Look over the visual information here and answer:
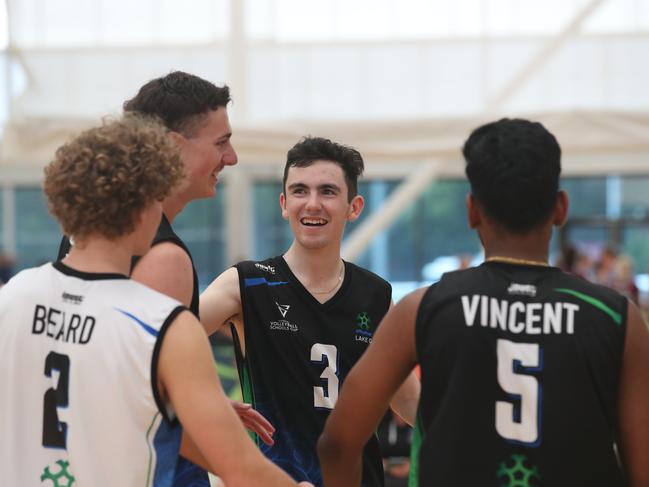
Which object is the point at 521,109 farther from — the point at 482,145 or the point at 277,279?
the point at 482,145

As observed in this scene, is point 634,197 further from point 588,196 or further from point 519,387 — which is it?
point 519,387

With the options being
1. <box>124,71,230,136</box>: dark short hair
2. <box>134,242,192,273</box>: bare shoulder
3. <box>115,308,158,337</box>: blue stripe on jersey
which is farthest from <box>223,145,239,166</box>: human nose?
<box>115,308,158,337</box>: blue stripe on jersey

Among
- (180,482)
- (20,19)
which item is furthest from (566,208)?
(20,19)

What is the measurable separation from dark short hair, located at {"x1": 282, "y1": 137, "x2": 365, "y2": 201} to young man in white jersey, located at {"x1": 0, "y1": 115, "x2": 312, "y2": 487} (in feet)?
4.84

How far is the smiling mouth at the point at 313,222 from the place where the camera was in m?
3.42

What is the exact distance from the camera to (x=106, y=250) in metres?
2.03

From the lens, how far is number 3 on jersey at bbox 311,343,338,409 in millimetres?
3203

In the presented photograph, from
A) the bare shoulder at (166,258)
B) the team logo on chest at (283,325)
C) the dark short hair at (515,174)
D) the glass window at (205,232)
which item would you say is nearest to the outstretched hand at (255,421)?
the team logo on chest at (283,325)

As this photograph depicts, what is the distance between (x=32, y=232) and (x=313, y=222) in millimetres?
A: 14130

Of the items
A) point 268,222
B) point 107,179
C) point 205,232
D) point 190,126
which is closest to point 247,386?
point 190,126

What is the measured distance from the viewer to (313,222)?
3.42 metres

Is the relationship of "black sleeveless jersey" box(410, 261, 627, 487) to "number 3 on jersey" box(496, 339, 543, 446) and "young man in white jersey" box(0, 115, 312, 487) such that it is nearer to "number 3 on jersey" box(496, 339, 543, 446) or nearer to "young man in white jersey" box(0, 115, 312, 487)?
"number 3 on jersey" box(496, 339, 543, 446)

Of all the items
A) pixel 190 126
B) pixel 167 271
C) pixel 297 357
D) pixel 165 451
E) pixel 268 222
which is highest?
pixel 190 126

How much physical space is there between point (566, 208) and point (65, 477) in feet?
3.88
